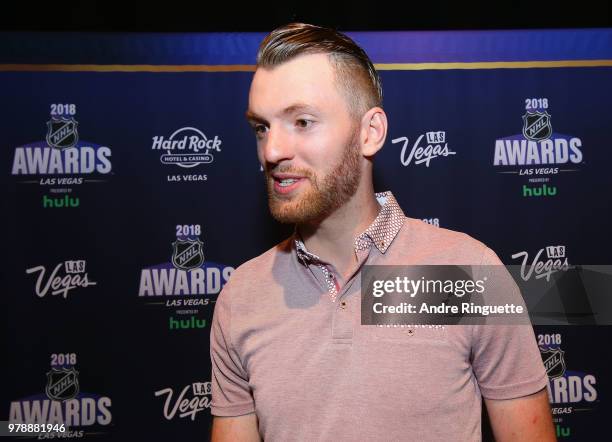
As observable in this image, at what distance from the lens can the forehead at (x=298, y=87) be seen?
4.23ft

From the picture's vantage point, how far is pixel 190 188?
256 centimetres

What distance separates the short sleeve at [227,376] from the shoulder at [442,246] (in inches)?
18.3

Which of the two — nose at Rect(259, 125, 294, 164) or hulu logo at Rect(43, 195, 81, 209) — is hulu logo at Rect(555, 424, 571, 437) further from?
hulu logo at Rect(43, 195, 81, 209)

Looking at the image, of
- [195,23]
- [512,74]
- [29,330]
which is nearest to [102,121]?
[195,23]

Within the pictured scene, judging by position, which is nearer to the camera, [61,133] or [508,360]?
[508,360]

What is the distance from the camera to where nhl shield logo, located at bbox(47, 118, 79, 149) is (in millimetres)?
2543

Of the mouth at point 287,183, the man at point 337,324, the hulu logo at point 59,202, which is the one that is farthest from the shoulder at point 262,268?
the hulu logo at point 59,202

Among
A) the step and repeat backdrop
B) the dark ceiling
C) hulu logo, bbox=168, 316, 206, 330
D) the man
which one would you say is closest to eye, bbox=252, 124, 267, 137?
the man

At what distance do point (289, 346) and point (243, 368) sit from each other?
0.51 ft

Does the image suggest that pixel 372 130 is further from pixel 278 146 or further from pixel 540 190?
pixel 540 190

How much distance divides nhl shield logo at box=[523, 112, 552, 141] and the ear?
1429 millimetres

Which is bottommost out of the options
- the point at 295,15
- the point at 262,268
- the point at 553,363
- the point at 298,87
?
the point at 553,363

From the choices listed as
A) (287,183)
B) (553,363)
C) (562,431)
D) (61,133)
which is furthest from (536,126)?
(61,133)

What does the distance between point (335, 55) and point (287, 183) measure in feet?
1.06
